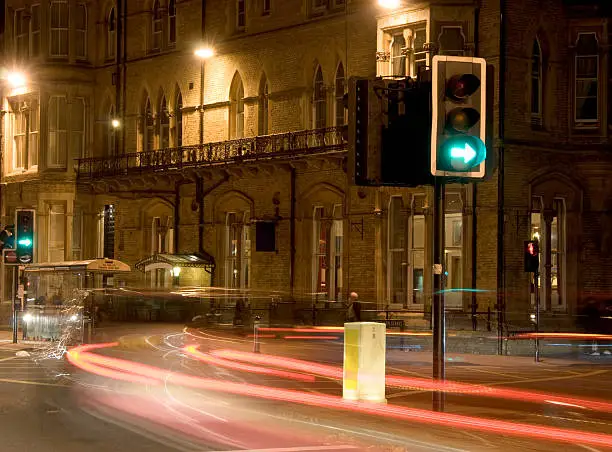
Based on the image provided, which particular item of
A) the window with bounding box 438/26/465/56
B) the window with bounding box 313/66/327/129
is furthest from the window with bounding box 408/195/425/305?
the window with bounding box 313/66/327/129

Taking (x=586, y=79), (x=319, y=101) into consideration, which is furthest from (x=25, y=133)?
(x=586, y=79)

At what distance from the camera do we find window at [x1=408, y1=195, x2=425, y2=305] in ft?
118

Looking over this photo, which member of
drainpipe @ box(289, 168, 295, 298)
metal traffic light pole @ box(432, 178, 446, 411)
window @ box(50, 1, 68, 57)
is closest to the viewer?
metal traffic light pole @ box(432, 178, 446, 411)

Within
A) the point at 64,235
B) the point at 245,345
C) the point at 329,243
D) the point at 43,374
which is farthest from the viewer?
the point at 64,235

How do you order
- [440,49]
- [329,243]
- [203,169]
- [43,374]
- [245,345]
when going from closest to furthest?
[43,374]
[245,345]
[440,49]
[329,243]
[203,169]

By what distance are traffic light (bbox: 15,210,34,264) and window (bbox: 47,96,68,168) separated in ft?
53.8

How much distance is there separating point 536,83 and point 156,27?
1688cm

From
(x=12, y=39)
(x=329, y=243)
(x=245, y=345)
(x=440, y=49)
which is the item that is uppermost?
(x=12, y=39)

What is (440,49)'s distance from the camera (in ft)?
113

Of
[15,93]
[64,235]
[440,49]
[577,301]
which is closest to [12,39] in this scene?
[15,93]

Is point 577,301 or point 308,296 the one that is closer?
point 577,301

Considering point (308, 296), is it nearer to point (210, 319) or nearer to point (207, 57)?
point (210, 319)

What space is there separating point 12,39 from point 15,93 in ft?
7.89

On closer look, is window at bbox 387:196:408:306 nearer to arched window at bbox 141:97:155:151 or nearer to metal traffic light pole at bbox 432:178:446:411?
arched window at bbox 141:97:155:151
